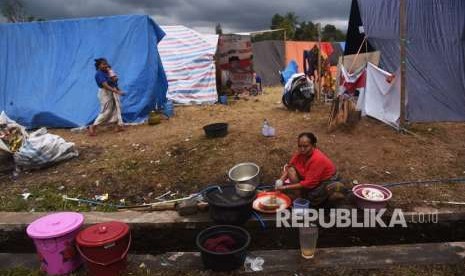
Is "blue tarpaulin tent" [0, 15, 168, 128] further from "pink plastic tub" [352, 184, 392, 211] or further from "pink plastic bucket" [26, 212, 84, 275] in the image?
"pink plastic tub" [352, 184, 392, 211]

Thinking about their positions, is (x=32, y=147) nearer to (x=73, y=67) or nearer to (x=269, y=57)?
(x=73, y=67)

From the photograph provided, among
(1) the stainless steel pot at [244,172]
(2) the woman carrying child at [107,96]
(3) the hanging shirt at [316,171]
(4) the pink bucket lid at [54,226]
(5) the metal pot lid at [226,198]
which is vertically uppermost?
(2) the woman carrying child at [107,96]

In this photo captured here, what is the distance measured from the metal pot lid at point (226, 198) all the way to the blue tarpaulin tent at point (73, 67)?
5097 mm

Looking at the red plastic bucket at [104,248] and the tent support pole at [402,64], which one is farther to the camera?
the tent support pole at [402,64]

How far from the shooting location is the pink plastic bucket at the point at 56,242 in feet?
9.87

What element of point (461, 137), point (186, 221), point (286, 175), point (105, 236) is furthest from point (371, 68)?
point (105, 236)

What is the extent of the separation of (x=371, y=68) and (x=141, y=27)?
201 inches

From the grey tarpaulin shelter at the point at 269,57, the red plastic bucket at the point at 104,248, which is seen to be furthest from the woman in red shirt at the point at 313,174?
the grey tarpaulin shelter at the point at 269,57

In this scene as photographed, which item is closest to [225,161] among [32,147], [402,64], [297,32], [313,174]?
[313,174]

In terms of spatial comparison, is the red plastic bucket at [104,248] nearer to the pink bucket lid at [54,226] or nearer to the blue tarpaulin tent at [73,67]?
the pink bucket lid at [54,226]

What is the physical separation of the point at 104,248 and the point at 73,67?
7.01 meters

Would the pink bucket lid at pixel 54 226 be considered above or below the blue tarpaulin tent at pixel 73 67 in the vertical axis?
below

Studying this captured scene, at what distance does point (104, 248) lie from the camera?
2.89 metres

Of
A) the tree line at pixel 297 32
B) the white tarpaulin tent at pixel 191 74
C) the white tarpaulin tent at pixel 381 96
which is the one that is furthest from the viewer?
the tree line at pixel 297 32
